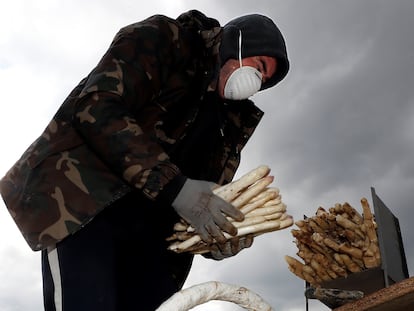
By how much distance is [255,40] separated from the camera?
82.7 inches

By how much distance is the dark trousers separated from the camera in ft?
5.18

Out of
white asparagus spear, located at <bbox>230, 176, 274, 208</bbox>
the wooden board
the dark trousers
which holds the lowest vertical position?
the wooden board

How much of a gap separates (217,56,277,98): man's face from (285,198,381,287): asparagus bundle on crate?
79 cm

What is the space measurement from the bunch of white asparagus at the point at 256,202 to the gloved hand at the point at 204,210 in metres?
0.07

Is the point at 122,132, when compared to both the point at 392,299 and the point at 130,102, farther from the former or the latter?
the point at 392,299

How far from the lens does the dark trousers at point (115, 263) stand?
5.18 feet

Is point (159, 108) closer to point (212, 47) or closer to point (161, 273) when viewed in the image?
point (212, 47)

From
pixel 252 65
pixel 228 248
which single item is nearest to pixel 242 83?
pixel 252 65

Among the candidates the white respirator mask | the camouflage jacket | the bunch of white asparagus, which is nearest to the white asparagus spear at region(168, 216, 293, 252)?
the bunch of white asparagus

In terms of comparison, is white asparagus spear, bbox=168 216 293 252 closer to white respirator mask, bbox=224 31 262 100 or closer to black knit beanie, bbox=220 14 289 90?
white respirator mask, bbox=224 31 262 100

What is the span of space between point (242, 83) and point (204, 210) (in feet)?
2.09

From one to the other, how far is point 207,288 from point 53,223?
2.00 ft

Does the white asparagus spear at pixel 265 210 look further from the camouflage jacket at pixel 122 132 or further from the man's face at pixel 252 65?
the man's face at pixel 252 65

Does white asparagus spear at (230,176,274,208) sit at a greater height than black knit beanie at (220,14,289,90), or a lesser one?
lesser
